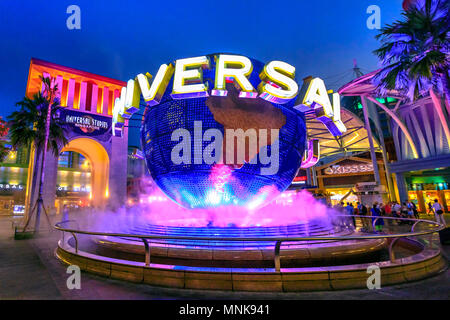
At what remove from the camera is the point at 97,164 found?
2983 cm

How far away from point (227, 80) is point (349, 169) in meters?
32.9

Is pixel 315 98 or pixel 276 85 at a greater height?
pixel 276 85

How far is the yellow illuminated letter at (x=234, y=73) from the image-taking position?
7227mm

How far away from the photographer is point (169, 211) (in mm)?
13234

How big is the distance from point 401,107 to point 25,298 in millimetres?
30905

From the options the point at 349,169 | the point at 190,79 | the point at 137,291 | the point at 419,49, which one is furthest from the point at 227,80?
the point at 349,169

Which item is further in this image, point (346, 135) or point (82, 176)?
point (82, 176)

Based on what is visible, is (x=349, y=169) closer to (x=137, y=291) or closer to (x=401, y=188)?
(x=401, y=188)

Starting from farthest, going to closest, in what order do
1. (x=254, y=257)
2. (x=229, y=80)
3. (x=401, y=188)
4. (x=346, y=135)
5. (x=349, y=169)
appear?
(x=349, y=169), (x=346, y=135), (x=401, y=188), (x=229, y=80), (x=254, y=257)
